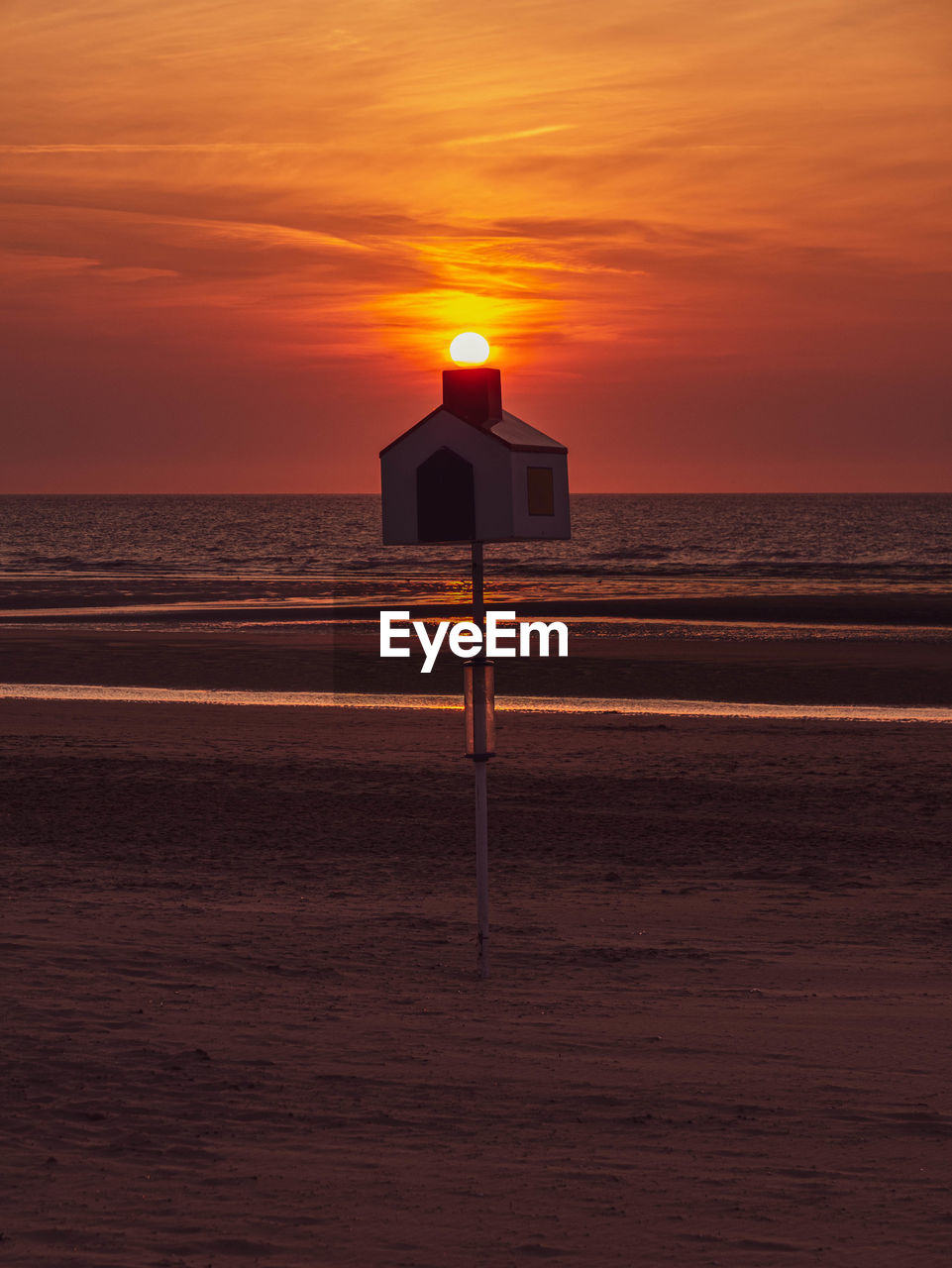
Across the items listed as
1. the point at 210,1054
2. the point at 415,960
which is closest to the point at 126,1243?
the point at 210,1054

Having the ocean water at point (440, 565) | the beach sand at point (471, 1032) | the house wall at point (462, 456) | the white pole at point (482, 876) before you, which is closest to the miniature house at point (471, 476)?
the house wall at point (462, 456)

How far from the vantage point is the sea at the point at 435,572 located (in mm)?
45344

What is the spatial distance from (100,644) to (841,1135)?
91.1ft

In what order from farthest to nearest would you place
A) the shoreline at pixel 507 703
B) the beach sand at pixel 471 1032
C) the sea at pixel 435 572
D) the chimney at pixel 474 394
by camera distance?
the sea at pixel 435 572 < the shoreline at pixel 507 703 < the chimney at pixel 474 394 < the beach sand at pixel 471 1032

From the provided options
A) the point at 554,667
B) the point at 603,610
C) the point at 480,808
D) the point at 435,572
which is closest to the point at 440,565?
the point at 435,572

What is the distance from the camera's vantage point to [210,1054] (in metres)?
6.25

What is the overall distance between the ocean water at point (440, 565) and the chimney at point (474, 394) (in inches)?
1538

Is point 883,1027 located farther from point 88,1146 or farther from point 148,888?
point 148,888

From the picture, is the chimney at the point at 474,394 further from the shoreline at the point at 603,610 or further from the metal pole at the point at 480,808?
the shoreline at the point at 603,610

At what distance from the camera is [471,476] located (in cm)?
685

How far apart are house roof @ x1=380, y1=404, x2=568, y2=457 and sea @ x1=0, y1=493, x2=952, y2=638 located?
27813mm

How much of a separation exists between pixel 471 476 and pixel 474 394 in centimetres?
40

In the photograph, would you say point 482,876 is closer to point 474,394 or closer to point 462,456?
point 462,456

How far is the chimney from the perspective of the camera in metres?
6.91
